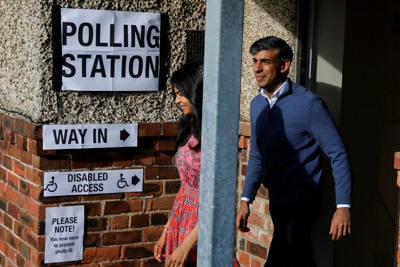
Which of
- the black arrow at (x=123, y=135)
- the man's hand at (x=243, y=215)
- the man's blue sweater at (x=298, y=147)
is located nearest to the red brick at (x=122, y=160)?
the black arrow at (x=123, y=135)

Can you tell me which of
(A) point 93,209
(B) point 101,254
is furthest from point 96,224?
(B) point 101,254

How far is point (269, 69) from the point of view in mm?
4391

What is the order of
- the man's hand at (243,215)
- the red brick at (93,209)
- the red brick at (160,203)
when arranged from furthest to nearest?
the red brick at (160,203), the red brick at (93,209), the man's hand at (243,215)

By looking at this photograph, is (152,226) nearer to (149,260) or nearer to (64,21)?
(149,260)

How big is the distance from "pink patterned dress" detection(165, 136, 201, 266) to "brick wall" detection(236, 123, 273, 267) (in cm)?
89

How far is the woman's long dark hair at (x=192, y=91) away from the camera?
4258 millimetres

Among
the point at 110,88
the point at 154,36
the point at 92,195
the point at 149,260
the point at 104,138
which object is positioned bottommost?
the point at 149,260

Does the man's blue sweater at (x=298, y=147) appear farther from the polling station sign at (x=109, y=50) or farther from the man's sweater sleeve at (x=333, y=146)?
the polling station sign at (x=109, y=50)

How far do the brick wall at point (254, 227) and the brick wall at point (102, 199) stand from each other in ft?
1.53

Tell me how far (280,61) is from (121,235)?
1.75 metres

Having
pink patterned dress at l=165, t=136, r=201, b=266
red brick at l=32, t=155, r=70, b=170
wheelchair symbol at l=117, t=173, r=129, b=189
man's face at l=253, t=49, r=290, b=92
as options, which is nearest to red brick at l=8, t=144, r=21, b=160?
red brick at l=32, t=155, r=70, b=170

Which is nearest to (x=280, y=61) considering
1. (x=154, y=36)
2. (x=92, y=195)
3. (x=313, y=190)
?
(x=313, y=190)

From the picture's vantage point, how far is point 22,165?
541 cm

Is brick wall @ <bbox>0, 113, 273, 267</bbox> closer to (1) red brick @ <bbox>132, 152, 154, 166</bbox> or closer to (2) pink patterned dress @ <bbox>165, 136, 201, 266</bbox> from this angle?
(1) red brick @ <bbox>132, 152, 154, 166</bbox>
